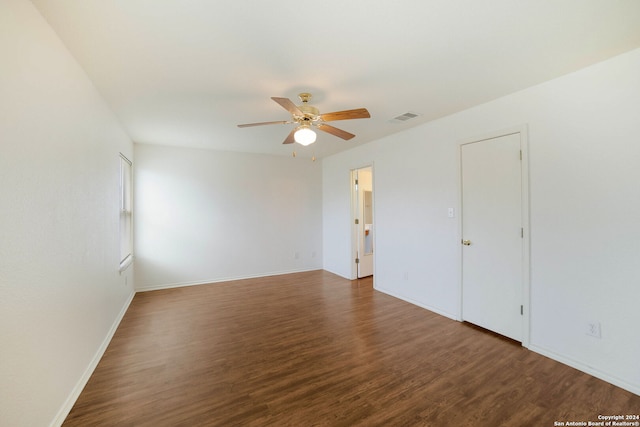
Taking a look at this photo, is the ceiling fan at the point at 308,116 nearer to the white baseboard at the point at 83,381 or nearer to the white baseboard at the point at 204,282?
the white baseboard at the point at 83,381

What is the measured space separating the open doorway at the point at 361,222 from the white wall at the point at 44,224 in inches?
157

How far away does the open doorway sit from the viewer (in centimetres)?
529

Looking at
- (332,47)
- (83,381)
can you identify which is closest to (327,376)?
(83,381)

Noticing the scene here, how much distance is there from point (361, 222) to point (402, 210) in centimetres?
137

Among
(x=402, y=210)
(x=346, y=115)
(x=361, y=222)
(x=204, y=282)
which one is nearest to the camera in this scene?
(x=346, y=115)

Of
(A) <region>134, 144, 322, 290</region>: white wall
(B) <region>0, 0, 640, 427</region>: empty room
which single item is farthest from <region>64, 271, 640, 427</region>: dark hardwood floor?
(A) <region>134, 144, 322, 290</region>: white wall

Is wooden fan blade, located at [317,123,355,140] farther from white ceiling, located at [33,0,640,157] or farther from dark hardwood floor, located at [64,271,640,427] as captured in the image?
dark hardwood floor, located at [64,271,640,427]

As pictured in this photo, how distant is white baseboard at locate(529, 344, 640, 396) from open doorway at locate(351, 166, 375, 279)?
9.77ft

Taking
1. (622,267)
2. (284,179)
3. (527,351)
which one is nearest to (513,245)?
(622,267)

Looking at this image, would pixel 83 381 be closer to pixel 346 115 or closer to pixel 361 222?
pixel 346 115

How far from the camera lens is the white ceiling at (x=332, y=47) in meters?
1.57

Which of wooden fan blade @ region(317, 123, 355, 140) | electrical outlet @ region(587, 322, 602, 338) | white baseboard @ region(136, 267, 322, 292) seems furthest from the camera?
white baseboard @ region(136, 267, 322, 292)

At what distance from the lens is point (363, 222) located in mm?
5387

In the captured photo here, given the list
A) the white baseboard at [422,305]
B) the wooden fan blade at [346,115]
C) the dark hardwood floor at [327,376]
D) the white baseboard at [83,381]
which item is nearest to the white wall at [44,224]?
the white baseboard at [83,381]
